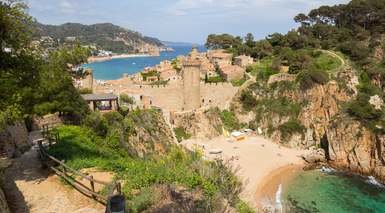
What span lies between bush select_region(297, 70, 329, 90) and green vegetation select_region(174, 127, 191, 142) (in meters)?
15.3

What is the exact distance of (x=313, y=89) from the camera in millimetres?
38406

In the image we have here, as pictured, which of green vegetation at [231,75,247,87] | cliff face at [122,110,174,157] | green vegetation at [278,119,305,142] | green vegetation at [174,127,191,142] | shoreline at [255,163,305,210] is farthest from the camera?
green vegetation at [231,75,247,87]

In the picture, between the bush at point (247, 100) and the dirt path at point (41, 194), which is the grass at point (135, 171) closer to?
the dirt path at point (41, 194)

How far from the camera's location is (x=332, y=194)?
2673cm

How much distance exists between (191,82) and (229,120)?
8.32 meters

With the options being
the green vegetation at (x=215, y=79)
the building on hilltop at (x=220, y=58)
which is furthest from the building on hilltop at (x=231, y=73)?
the building on hilltop at (x=220, y=58)

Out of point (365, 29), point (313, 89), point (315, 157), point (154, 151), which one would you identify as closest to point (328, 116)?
point (313, 89)

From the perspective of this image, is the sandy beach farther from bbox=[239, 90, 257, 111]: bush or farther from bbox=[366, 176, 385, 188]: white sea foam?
bbox=[366, 176, 385, 188]: white sea foam

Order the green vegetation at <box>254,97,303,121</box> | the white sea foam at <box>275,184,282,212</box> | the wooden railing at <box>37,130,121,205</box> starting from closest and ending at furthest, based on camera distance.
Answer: the wooden railing at <box>37,130,121,205</box>, the white sea foam at <box>275,184,282,212</box>, the green vegetation at <box>254,97,303,121</box>

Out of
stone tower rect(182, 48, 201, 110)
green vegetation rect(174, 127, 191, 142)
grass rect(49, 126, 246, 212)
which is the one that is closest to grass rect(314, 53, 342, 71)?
stone tower rect(182, 48, 201, 110)

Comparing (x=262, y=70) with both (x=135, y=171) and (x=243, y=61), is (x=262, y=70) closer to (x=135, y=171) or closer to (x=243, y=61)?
(x=243, y=61)

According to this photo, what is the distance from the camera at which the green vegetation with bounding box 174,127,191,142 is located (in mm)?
34375

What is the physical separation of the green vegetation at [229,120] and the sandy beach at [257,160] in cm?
219

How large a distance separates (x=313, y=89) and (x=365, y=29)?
26146 millimetres
